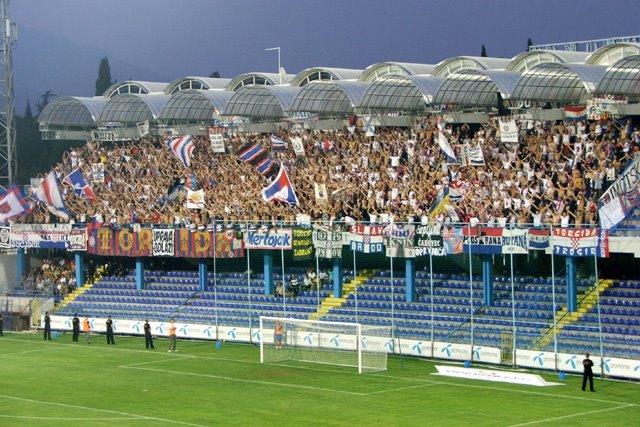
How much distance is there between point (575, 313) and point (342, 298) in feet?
44.0

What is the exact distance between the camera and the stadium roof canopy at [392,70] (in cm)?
6419

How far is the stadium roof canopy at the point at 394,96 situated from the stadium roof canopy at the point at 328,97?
0.62 m

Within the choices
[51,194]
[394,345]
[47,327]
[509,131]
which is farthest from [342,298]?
[51,194]

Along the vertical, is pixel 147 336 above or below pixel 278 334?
below

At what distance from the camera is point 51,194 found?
6869 cm

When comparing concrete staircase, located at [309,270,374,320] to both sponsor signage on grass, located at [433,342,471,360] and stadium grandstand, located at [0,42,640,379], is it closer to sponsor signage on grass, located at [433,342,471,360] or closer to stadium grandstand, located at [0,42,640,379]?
stadium grandstand, located at [0,42,640,379]

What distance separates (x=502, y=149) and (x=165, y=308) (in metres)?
20.5

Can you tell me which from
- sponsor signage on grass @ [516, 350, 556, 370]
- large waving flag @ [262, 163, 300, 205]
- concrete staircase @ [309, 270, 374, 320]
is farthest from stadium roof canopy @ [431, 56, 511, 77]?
sponsor signage on grass @ [516, 350, 556, 370]

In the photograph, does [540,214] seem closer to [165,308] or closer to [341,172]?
[341,172]

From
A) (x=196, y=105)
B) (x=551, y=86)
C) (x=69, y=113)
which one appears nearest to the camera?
(x=551, y=86)

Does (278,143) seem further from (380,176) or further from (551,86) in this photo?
(551,86)

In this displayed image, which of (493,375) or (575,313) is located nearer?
(493,375)

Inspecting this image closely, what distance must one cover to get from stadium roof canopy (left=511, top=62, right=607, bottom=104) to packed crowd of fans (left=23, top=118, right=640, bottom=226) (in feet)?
4.61

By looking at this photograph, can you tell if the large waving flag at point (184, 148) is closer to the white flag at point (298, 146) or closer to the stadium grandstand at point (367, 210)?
the stadium grandstand at point (367, 210)
